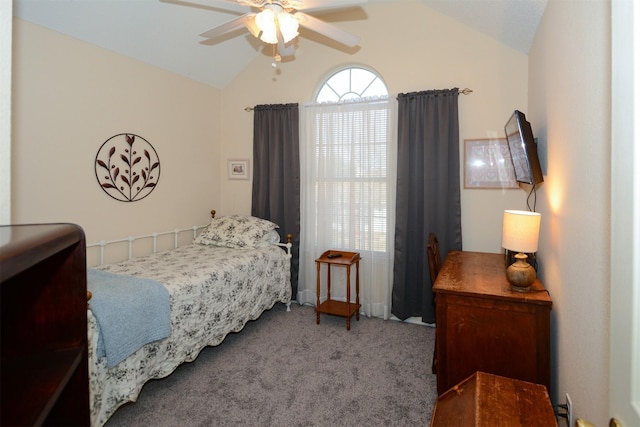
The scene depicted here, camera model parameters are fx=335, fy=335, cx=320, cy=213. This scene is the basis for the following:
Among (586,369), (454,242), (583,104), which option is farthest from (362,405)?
(583,104)

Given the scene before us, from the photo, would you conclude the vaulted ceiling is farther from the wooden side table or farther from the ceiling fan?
the wooden side table

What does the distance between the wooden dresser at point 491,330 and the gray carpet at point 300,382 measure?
420 mm

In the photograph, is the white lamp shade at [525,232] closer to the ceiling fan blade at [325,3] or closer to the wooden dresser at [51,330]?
the ceiling fan blade at [325,3]

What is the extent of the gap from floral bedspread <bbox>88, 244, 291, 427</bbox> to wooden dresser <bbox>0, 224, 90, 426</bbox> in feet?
3.63

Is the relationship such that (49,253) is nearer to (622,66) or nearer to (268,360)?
(622,66)

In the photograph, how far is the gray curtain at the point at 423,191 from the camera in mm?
3133

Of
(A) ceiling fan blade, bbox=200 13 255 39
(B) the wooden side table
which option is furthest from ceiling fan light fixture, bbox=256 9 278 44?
(B) the wooden side table

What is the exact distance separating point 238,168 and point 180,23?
1625mm

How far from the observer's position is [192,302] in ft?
7.97

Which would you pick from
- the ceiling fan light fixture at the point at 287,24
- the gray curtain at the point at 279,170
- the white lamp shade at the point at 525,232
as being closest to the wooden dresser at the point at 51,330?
the ceiling fan light fixture at the point at 287,24

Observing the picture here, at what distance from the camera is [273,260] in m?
3.49

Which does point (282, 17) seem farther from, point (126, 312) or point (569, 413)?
point (569, 413)

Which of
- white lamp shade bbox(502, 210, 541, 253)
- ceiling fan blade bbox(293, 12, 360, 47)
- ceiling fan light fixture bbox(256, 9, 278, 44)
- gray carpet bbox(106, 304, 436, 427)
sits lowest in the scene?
gray carpet bbox(106, 304, 436, 427)

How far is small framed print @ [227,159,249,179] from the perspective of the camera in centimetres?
411
